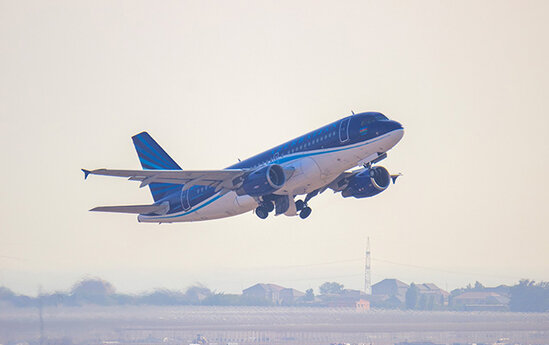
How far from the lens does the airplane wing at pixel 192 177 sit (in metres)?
57.0

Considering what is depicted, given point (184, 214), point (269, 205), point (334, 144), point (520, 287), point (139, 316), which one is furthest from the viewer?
point (520, 287)

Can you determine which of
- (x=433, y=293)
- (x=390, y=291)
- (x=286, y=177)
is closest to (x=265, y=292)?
(x=390, y=291)

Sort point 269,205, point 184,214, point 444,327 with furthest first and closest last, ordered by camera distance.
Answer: point 444,327 → point 184,214 → point 269,205

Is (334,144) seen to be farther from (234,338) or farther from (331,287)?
(331,287)

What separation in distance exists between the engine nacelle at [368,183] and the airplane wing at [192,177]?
7.05 meters

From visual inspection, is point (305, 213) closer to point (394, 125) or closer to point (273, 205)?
point (273, 205)

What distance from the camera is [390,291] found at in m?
88.4

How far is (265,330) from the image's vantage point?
244ft

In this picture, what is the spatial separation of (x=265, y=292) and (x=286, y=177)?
25048 millimetres

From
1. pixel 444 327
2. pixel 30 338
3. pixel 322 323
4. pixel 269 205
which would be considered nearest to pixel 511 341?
pixel 444 327

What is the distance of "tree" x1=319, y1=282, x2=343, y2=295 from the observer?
283 ft

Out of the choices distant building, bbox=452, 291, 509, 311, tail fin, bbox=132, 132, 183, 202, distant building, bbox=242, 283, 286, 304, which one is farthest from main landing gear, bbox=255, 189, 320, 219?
distant building, bbox=452, 291, 509, 311

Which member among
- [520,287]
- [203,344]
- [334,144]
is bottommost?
[203,344]

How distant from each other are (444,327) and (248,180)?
2668 centimetres
